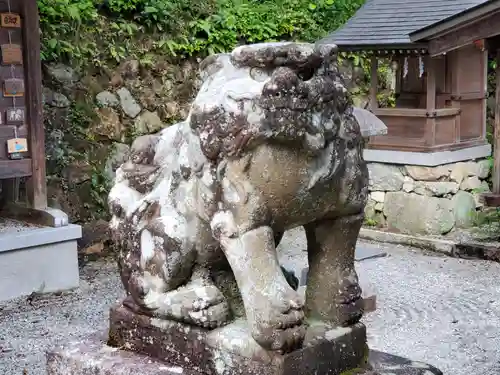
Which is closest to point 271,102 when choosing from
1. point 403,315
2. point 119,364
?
point 119,364

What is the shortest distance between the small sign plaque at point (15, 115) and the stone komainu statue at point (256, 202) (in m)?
4.08

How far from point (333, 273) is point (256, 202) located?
45 cm

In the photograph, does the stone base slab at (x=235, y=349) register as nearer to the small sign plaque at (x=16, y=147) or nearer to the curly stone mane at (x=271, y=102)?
the curly stone mane at (x=271, y=102)

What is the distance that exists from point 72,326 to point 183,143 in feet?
11.7

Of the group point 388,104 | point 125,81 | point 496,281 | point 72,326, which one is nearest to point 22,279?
point 72,326

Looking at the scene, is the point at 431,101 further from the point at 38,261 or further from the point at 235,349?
the point at 235,349

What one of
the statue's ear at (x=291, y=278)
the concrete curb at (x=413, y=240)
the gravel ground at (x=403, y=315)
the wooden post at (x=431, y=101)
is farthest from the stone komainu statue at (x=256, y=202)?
the wooden post at (x=431, y=101)

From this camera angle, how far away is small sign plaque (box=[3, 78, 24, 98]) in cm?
617

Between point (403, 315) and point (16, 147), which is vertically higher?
point (16, 147)

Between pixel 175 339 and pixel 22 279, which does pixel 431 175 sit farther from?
pixel 175 339

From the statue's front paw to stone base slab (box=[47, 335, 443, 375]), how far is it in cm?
25

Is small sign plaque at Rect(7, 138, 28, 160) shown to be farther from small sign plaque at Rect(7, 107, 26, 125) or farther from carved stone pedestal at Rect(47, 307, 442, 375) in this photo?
carved stone pedestal at Rect(47, 307, 442, 375)

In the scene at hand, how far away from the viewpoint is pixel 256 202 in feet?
7.00

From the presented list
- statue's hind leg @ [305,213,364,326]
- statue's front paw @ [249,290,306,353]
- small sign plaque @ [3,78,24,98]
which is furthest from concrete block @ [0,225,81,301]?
statue's front paw @ [249,290,306,353]
